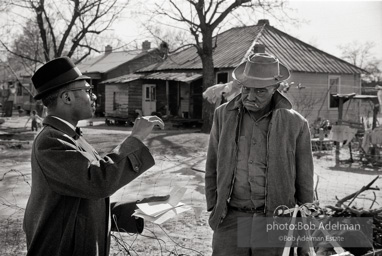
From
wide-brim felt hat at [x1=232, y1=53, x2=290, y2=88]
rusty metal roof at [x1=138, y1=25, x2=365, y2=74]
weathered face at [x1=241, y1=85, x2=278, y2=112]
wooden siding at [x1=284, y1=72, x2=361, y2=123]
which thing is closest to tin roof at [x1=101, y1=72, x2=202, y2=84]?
rusty metal roof at [x1=138, y1=25, x2=365, y2=74]

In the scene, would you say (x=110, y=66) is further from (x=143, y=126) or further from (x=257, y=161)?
(x=143, y=126)

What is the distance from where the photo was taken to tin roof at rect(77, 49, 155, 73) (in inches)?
1515

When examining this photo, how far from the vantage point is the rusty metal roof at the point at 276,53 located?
23.8 m

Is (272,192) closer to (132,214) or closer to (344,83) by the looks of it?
(132,214)

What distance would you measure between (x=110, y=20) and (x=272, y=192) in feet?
64.2

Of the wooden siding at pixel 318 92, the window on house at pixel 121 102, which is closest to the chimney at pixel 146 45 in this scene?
the window on house at pixel 121 102

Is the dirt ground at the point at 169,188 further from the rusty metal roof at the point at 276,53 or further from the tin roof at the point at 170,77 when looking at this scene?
the rusty metal roof at the point at 276,53

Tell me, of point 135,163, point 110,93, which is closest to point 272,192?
point 135,163

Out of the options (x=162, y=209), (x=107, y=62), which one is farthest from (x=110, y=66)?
(x=162, y=209)

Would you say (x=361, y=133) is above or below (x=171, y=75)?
below

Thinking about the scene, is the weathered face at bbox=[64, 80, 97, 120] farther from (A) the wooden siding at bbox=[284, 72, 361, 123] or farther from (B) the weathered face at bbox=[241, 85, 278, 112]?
(A) the wooden siding at bbox=[284, 72, 361, 123]

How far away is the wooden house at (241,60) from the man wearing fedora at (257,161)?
18.4m

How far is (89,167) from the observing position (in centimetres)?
205

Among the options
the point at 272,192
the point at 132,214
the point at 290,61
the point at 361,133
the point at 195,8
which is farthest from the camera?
the point at 290,61
